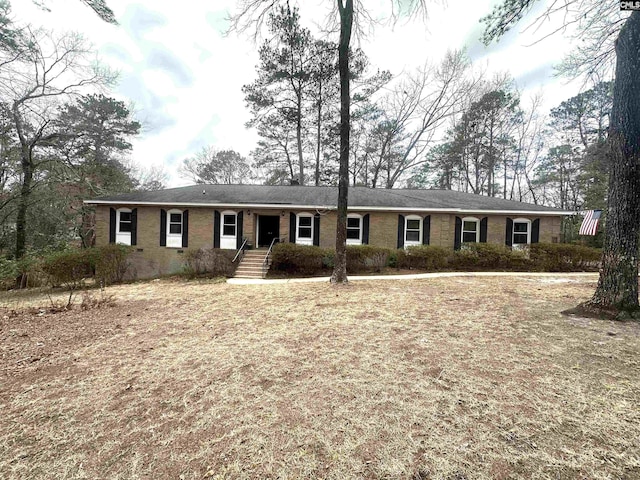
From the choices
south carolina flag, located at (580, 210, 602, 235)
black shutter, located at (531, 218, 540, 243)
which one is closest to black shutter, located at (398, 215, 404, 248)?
black shutter, located at (531, 218, 540, 243)

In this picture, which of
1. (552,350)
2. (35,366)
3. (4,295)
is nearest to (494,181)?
(552,350)

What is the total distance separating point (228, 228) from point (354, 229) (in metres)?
6.27

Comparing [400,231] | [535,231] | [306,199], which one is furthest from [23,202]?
[535,231]

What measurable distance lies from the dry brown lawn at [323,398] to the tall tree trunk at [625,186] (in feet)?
2.59

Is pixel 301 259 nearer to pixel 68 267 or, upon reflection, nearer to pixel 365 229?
pixel 365 229

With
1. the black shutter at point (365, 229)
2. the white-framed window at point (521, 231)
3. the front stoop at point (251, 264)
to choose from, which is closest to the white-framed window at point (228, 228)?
the front stoop at point (251, 264)

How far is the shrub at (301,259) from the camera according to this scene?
10.9m

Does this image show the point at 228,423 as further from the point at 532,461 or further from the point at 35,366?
the point at 35,366

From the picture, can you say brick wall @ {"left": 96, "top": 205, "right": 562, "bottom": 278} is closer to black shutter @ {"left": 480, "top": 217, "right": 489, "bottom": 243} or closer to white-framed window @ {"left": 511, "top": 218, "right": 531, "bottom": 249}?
black shutter @ {"left": 480, "top": 217, "right": 489, "bottom": 243}

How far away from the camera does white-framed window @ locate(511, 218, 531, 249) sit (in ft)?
43.4

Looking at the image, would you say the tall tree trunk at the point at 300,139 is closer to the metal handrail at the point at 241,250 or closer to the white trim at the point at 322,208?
the white trim at the point at 322,208

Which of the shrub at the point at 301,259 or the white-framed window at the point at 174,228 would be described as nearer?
the shrub at the point at 301,259

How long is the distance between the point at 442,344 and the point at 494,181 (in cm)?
2743

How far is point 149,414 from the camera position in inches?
90.7
